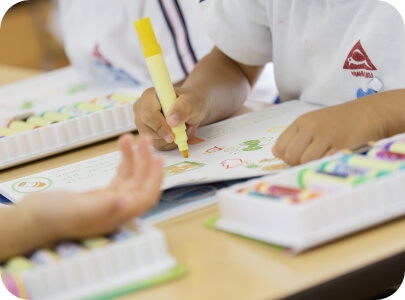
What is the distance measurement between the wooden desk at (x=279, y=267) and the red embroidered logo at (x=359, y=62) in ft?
0.91

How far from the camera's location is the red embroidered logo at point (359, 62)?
72 cm

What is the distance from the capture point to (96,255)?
1.36 feet

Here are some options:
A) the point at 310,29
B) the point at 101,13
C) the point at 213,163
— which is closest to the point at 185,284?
the point at 213,163

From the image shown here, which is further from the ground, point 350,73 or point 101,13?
point 101,13

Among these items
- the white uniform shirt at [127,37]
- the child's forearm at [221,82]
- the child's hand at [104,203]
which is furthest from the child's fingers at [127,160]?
the white uniform shirt at [127,37]

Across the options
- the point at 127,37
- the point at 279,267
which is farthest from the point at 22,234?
the point at 127,37

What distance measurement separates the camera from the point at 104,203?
43 cm

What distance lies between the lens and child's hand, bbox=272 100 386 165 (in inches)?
21.8

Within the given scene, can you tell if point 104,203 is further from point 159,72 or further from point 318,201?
point 159,72

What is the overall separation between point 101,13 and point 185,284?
0.80 meters

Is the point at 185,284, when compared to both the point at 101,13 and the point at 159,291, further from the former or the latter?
the point at 101,13

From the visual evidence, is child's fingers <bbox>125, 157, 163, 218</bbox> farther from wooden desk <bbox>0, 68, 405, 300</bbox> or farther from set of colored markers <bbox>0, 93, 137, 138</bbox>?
set of colored markers <bbox>0, 93, 137, 138</bbox>

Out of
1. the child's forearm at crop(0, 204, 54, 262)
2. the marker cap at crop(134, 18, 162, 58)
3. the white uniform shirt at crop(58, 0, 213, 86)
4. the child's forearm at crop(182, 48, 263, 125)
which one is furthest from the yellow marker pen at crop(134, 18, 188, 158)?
the white uniform shirt at crop(58, 0, 213, 86)

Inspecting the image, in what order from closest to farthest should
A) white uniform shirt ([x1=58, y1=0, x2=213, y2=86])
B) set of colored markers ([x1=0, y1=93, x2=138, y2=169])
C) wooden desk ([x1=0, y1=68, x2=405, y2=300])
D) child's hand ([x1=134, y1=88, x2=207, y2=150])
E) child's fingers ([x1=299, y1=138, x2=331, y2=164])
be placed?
wooden desk ([x1=0, y1=68, x2=405, y2=300]) → child's fingers ([x1=299, y1=138, x2=331, y2=164]) → child's hand ([x1=134, y1=88, x2=207, y2=150]) → set of colored markers ([x1=0, y1=93, x2=138, y2=169]) → white uniform shirt ([x1=58, y1=0, x2=213, y2=86])
